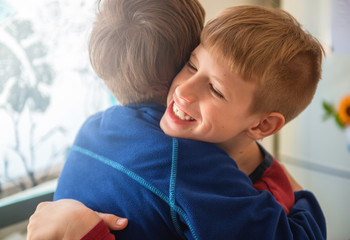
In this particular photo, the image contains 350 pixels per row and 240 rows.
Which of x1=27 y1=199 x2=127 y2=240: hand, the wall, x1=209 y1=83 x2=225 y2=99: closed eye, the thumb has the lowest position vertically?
the wall

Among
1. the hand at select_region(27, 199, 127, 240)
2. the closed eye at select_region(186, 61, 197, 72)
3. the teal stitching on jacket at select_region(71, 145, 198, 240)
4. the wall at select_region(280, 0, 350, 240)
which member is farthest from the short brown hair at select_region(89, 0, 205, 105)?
the wall at select_region(280, 0, 350, 240)

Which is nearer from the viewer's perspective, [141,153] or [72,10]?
[141,153]

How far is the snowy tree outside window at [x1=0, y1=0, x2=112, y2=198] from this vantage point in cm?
91

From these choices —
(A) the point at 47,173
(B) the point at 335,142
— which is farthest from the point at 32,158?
(B) the point at 335,142

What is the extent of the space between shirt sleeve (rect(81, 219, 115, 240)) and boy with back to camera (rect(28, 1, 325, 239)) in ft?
0.16

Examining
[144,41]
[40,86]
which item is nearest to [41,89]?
[40,86]

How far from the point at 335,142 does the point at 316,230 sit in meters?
0.78

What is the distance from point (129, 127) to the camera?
24.2 inches

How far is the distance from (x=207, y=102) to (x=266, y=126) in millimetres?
160

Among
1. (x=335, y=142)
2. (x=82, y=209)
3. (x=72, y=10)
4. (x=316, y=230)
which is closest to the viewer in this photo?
(x=82, y=209)

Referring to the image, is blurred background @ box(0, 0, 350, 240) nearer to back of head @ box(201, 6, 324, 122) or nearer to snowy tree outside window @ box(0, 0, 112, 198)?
snowy tree outside window @ box(0, 0, 112, 198)

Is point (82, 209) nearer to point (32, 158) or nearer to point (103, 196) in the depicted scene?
point (103, 196)

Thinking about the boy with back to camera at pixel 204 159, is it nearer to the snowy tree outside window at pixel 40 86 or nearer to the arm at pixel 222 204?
the arm at pixel 222 204

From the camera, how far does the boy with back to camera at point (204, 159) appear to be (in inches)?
21.3
